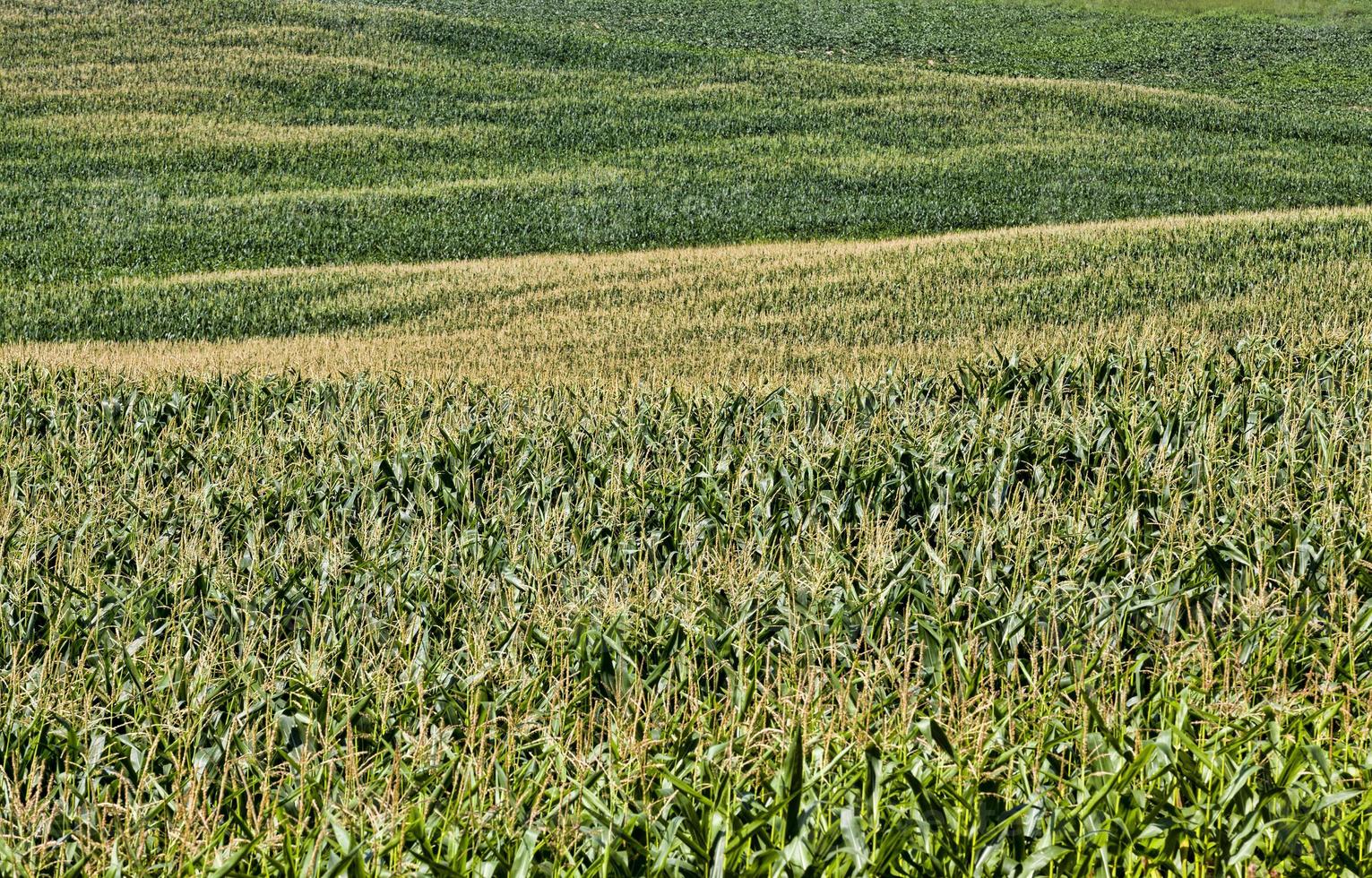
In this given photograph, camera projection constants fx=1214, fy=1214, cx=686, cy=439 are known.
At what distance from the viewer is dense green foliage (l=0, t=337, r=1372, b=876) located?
3.44 m

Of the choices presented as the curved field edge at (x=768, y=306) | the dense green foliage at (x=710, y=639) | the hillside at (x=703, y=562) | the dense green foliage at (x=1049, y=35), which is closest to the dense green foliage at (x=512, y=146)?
the hillside at (x=703, y=562)

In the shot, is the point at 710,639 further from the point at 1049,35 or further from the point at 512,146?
the point at 1049,35

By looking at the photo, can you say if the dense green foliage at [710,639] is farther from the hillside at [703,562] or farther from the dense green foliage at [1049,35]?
the dense green foliage at [1049,35]

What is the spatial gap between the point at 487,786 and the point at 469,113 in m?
35.8

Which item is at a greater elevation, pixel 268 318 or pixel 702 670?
pixel 702 670

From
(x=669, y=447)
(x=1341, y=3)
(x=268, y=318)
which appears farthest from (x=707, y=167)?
(x=1341, y=3)

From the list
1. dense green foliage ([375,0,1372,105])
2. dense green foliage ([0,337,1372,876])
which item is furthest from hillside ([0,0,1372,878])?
dense green foliage ([375,0,1372,105])

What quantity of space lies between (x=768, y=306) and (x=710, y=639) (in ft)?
44.5

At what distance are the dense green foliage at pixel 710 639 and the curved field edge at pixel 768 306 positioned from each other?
372 centimetres

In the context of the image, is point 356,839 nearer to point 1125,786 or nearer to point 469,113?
point 1125,786

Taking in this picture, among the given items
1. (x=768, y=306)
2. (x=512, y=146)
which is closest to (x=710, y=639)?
(x=768, y=306)

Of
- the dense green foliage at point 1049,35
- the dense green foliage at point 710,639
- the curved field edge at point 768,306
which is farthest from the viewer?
the dense green foliage at point 1049,35

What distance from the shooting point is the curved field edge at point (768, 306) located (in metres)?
14.6

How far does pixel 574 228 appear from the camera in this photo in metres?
27.2
